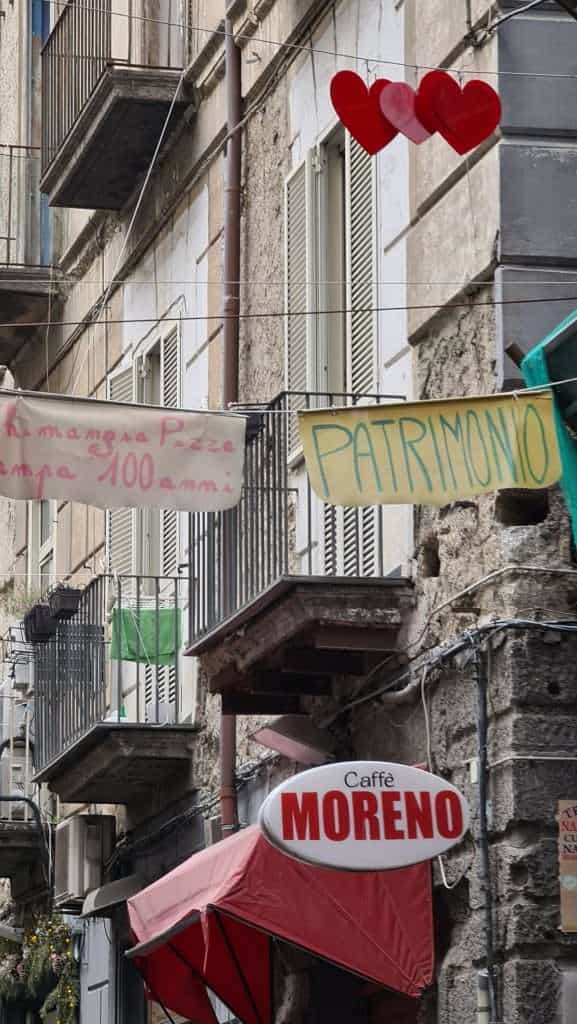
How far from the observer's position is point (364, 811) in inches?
359

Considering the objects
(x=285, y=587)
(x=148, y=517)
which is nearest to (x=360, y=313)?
(x=285, y=587)

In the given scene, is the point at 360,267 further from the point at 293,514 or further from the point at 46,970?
the point at 46,970

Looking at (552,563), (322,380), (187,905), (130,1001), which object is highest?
(322,380)

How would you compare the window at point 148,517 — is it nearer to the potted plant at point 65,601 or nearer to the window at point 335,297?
the potted plant at point 65,601

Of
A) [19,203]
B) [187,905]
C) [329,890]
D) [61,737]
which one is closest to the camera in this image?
[329,890]

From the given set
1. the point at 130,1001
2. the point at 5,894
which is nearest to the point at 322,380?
the point at 130,1001

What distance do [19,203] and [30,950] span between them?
20.9ft

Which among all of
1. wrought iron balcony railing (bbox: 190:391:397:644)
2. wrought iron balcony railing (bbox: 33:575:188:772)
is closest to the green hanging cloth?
wrought iron balcony railing (bbox: 33:575:188:772)

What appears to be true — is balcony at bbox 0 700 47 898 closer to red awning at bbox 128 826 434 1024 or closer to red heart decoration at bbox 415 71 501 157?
red awning at bbox 128 826 434 1024

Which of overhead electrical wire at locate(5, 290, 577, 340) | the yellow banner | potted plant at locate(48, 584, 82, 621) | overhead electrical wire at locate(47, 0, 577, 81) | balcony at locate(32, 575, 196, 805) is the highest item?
overhead electrical wire at locate(47, 0, 577, 81)

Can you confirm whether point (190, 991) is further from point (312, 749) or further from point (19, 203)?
point (19, 203)

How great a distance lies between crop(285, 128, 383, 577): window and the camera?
439 inches

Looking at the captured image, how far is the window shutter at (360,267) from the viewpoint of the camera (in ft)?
37.2

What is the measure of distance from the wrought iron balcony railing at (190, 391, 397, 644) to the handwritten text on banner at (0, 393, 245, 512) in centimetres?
121
